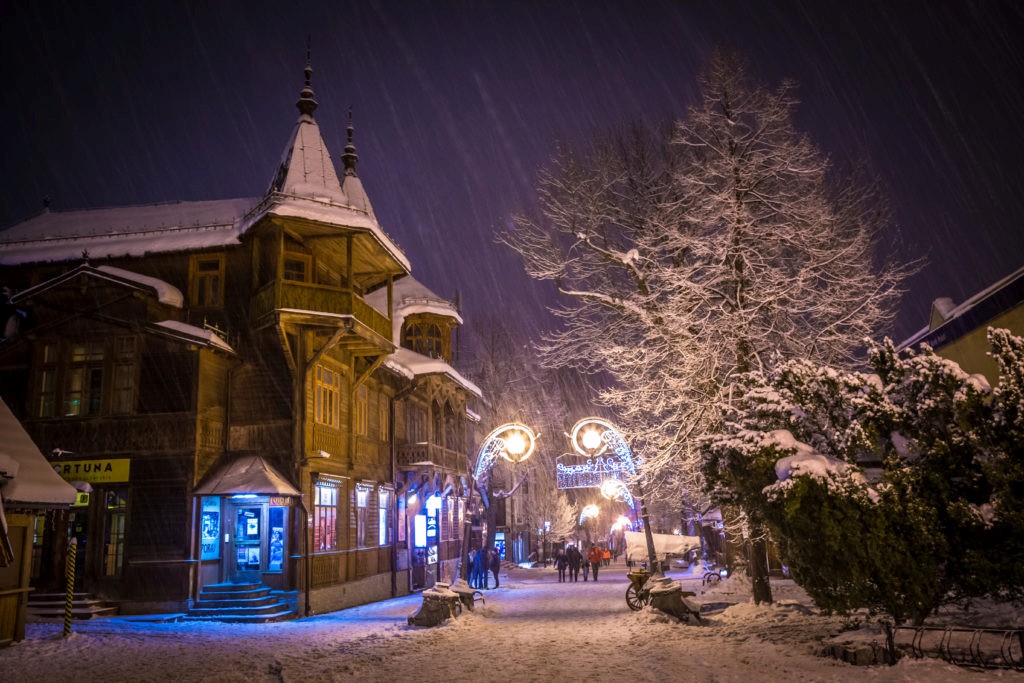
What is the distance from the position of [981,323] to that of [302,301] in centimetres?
1796

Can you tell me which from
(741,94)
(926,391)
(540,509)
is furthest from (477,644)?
(540,509)

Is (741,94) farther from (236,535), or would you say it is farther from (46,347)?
(46,347)

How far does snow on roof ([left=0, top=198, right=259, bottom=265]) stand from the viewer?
76.4 feet

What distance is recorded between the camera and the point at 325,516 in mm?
23266

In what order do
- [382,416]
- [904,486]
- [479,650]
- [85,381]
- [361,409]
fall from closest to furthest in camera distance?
1. [904,486]
2. [479,650]
3. [85,381]
4. [361,409]
5. [382,416]

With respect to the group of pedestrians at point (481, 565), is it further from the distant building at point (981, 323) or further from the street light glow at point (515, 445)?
the distant building at point (981, 323)

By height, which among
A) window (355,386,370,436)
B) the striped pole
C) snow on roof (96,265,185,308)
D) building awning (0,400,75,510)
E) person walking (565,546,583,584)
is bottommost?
person walking (565,546,583,584)

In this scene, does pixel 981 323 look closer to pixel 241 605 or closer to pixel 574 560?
pixel 241 605

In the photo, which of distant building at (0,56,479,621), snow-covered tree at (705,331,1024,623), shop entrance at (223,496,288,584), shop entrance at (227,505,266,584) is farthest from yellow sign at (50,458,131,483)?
snow-covered tree at (705,331,1024,623)

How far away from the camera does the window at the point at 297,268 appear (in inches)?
924

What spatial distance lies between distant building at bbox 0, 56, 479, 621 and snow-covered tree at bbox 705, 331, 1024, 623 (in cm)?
1402

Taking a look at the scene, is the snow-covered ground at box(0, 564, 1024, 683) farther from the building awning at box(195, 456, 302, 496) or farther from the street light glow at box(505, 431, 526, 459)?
the street light glow at box(505, 431, 526, 459)

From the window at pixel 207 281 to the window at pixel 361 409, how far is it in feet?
18.1

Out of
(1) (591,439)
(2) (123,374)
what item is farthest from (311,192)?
(1) (591,439)
